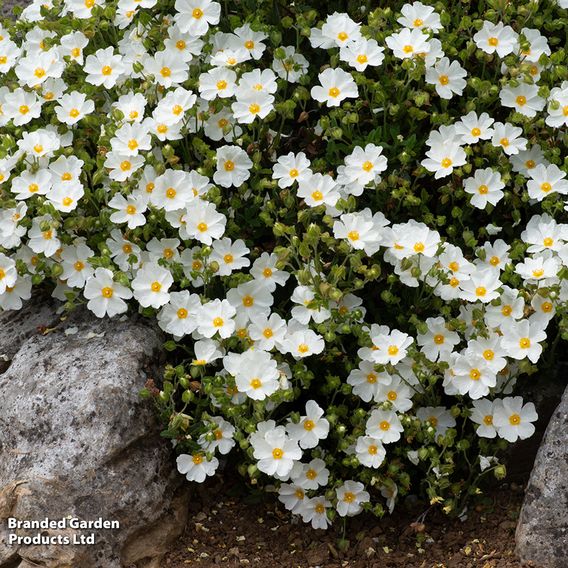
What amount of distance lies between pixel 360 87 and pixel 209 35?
2.12 ft

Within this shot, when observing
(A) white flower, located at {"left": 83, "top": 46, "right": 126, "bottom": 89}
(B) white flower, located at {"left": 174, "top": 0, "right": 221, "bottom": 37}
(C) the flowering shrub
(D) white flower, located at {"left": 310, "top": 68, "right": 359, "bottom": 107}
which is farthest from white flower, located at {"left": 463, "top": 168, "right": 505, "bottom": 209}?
(A) white flower, located at {"left": 83, "top": 46, "right": 126, "bottom": 89}

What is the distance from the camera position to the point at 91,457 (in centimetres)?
364

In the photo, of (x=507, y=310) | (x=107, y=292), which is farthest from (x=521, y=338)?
(x=107, y=292)

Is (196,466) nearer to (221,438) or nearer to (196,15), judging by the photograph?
(221,438)

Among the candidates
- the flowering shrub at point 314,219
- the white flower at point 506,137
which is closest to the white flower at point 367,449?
the flowering shrub at point 314,219

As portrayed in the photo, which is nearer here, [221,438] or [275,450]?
[275,450]

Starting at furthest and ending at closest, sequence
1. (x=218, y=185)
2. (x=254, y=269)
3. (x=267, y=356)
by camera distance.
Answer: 1. (x=218, y=185)
2. (x=254, y=269)
3. (x=267, y=356)

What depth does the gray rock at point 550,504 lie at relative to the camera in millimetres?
3553

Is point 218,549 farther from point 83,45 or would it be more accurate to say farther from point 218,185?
point 83,45

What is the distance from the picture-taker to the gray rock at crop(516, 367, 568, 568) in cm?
355

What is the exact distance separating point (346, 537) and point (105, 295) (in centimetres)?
126

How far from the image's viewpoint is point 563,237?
3.78m

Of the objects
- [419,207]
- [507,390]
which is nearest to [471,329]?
[507,390]

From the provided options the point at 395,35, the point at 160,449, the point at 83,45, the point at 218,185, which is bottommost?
the point at 160,449
